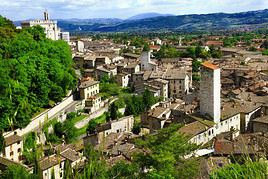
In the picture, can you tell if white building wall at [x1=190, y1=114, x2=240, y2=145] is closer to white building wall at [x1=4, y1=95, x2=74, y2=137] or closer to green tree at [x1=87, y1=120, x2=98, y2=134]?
green tree at [x1=87, y1=120, x2=98, y2=134]

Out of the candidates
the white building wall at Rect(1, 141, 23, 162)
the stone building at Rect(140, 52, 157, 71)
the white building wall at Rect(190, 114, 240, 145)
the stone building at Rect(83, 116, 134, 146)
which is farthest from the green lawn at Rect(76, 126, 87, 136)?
the stone building at Rect(140, 52, 157, 71)

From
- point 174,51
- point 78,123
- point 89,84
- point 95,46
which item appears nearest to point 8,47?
point 78,123

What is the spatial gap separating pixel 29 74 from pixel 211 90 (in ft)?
28.0

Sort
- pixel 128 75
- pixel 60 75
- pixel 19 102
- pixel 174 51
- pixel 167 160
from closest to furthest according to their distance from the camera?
pixel 167 160, pixel 19 102, pixel 60 75, pixel 128 75, pixel 174 51

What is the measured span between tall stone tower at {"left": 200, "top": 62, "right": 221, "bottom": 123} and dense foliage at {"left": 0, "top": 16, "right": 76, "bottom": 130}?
769 centimetres

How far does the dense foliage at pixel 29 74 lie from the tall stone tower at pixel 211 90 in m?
7.69

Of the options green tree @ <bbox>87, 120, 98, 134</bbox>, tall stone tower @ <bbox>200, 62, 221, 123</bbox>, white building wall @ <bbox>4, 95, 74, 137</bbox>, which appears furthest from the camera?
green tree @ <bbox>87, 120, 98, 134</bbox>

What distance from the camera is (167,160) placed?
9938 mm

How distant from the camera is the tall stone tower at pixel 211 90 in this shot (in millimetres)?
18469

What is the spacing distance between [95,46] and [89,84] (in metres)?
31.4

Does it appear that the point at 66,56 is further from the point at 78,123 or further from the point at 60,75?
the point at 78,123

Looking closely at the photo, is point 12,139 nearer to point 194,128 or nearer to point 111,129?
point 111,129

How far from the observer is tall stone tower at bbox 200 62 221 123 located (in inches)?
727

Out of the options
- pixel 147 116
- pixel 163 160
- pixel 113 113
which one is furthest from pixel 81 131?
pixel 163 160
